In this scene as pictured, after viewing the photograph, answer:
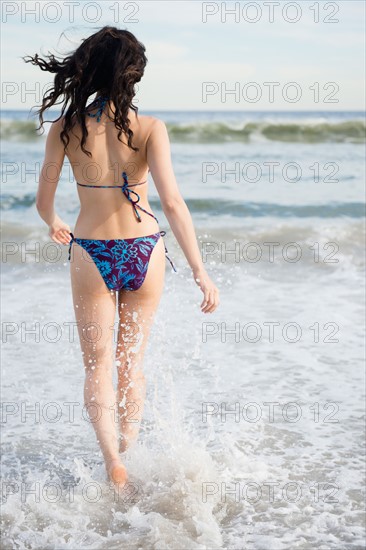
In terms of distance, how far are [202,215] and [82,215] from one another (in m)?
9.93

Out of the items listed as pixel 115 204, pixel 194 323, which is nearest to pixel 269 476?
pixel 115 204

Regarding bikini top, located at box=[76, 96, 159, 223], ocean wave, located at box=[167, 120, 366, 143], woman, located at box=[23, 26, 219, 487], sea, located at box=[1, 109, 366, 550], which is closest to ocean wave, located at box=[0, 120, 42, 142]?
ocean wave, located at box=[167, 120, 366, 143]

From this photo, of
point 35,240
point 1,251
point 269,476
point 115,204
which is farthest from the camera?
point 35,240

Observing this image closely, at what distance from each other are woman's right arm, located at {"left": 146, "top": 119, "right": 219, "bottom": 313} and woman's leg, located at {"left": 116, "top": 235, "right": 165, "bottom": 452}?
243 mm

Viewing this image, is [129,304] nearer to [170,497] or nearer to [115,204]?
[115,204]

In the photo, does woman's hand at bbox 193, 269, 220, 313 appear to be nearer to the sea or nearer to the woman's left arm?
the woman's left arm

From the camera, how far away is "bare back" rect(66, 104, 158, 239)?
11.2 ft

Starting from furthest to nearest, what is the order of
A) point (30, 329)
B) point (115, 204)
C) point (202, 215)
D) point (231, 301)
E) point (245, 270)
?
point (202, 215)
point (245, 270)
point (231, 301)
point (30, 329)
point (115, 204)

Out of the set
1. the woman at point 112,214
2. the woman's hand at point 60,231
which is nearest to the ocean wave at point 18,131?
the woman's hand at point 60,231

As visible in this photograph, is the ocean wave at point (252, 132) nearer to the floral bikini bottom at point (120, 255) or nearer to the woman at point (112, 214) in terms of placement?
the woman at point (112, 214)

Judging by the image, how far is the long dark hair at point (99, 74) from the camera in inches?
129

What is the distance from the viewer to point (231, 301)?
7.42m

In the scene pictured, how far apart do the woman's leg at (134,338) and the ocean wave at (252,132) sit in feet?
75.6

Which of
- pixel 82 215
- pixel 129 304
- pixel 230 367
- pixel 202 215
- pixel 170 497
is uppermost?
pixel 202 215
